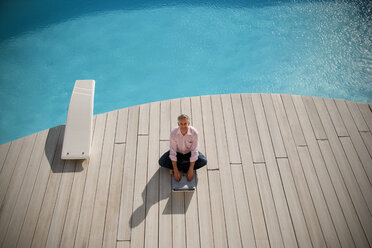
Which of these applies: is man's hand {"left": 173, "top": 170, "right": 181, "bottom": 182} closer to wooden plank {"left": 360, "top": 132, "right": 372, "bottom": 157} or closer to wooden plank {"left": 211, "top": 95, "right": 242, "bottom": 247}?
wooden plank {"left": 211, "top": 95, "right": 242, "bottom": 247}

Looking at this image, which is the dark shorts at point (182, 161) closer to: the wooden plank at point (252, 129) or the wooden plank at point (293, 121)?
the wooden plank at point (252, 129)

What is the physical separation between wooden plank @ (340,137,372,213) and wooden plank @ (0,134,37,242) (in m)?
3.33

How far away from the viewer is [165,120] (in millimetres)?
2711

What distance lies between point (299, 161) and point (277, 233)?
30.9 inches

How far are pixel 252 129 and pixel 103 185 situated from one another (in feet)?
5.55

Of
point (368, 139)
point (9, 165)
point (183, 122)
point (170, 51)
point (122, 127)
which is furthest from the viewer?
point (170, 51)

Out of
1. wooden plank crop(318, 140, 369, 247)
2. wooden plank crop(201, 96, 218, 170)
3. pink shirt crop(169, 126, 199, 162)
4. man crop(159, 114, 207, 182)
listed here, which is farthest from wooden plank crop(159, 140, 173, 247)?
wooden plank crop(318, 140, 369, 247)

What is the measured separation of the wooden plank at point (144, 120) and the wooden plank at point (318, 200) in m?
1.69

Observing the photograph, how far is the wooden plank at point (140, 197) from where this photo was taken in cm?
200

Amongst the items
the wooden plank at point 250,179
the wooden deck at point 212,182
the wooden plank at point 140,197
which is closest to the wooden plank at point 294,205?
the wooden deck at point 212,182

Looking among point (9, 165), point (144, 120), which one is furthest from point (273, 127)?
point (9, 165)

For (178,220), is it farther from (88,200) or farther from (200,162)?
(88,200)

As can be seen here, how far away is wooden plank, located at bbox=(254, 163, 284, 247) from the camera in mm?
1989

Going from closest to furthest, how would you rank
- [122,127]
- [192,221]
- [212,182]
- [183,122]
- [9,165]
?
1. [183,122]
2. [192,221]
3. [212,182]
4. [9,165]
5. [122,127]
